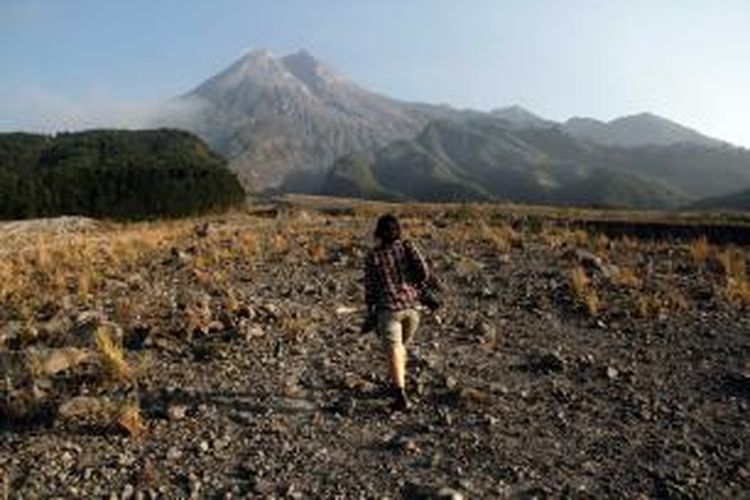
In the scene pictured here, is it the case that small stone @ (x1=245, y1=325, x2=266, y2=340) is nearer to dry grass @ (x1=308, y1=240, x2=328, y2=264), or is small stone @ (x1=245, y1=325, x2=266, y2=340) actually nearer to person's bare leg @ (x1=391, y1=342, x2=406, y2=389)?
person's bare leg @ (x1=391, y1=342, x2=406, y2=389)

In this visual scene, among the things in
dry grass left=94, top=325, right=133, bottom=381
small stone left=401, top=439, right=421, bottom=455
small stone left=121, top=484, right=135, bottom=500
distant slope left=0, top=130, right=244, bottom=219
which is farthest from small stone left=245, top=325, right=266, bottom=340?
distant slope left=0, top=130, right=244, bottom=219

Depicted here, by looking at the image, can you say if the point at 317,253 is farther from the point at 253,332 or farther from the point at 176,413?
the point at 176,413

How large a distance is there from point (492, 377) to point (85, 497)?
5781mm

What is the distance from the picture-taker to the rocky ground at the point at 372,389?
1043 centimetres

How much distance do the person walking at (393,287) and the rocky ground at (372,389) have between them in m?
0.80

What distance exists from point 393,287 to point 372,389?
1374mm

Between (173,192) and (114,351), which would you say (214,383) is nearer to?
(114,351)

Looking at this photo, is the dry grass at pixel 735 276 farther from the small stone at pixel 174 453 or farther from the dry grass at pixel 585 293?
the small stone at pixel 174 453

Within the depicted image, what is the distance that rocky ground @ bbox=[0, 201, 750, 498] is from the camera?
34.2ft

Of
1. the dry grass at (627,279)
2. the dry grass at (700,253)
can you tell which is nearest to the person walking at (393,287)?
the dry grass at (627,279)

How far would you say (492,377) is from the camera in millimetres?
13758

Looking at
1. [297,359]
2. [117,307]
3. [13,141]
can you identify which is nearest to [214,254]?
[117,307]

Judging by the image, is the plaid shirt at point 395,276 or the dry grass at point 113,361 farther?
the dry grass at point 113,361

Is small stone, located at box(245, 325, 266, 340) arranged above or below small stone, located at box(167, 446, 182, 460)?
above
